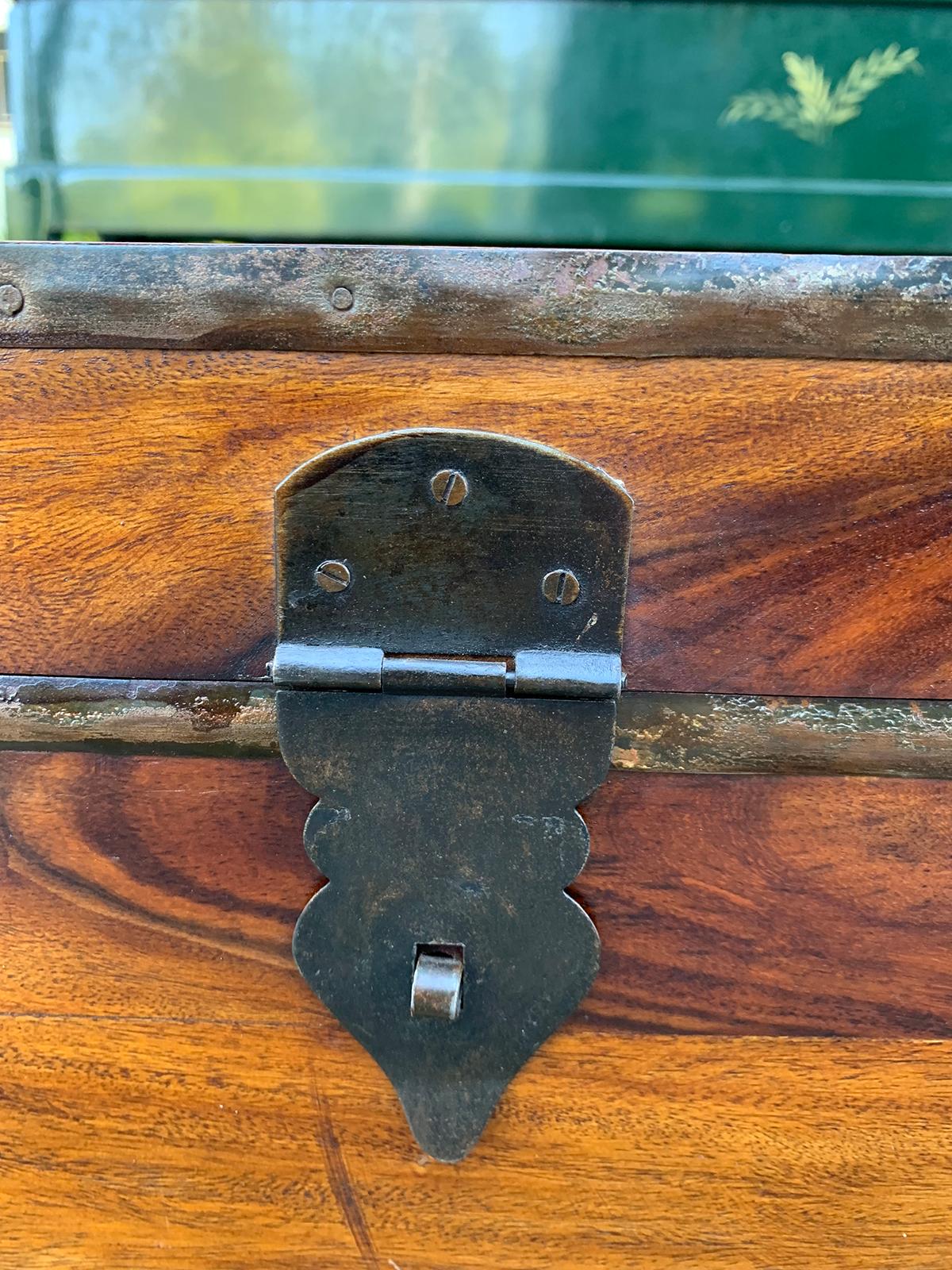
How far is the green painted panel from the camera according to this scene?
65 centimetres

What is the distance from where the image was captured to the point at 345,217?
2.26ft

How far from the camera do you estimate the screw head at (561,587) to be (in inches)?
16.2

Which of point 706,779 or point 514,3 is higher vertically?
point 514,3

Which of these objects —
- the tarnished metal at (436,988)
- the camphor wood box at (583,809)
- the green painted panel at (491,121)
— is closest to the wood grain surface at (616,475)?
the camphor wood box at (583,809)

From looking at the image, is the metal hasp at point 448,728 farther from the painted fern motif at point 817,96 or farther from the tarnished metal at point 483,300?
the painted fern motif at point 817,96

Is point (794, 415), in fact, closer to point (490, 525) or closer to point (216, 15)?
point (490, 525)

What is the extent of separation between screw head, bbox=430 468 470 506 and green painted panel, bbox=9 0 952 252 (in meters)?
0.37

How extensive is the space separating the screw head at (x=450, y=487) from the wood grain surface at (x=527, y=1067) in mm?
172

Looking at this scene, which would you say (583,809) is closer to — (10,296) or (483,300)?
(483,300)

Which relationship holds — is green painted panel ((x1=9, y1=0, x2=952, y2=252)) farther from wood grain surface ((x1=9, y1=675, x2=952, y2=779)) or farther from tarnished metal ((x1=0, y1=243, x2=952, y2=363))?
wood grain surface ((x1=9, y1=675, x2=952, y2=779))

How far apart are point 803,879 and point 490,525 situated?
245 mm

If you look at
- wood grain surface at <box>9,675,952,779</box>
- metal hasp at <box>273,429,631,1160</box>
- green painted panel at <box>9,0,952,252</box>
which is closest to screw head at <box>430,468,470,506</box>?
metal hasp at <box>273,429,631,1160</box>

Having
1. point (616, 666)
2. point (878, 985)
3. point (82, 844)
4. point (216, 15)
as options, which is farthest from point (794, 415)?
point (216, 15)

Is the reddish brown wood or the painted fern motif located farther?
the painted fern motif
